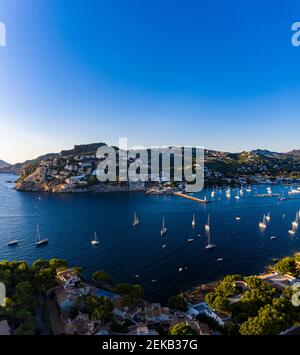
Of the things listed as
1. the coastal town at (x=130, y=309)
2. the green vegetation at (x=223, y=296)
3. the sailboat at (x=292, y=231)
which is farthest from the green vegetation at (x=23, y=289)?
the sailboat at (x=292, y=231)

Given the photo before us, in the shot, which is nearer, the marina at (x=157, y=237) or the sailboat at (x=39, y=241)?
the marina at (x=157, y=237)

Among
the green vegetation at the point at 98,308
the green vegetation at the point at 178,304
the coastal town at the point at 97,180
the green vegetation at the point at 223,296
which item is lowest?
the green vegetation at the point at 178,304

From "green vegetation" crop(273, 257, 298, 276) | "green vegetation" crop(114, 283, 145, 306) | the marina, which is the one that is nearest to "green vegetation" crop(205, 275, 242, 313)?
the marina

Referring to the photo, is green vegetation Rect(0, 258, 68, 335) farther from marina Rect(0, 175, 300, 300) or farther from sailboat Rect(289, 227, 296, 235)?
sailboat Rect(289, 227, 296, 235)

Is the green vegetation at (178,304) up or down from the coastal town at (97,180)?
down

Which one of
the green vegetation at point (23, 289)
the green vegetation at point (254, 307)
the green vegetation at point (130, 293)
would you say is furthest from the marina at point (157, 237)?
the green vegetation at point (23, 289)

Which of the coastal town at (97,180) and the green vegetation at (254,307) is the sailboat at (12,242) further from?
the coastal town at (97,180)

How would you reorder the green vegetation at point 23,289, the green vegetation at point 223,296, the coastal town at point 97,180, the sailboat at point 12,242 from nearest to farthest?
the green vegetation at point 23,289 → the green vegetation at point 223,296 → the sailboat at point 12,242 → the coastal town at point 97,180

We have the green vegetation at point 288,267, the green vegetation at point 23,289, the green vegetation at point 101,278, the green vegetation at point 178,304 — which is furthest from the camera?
the green vegetation at point 288,267
